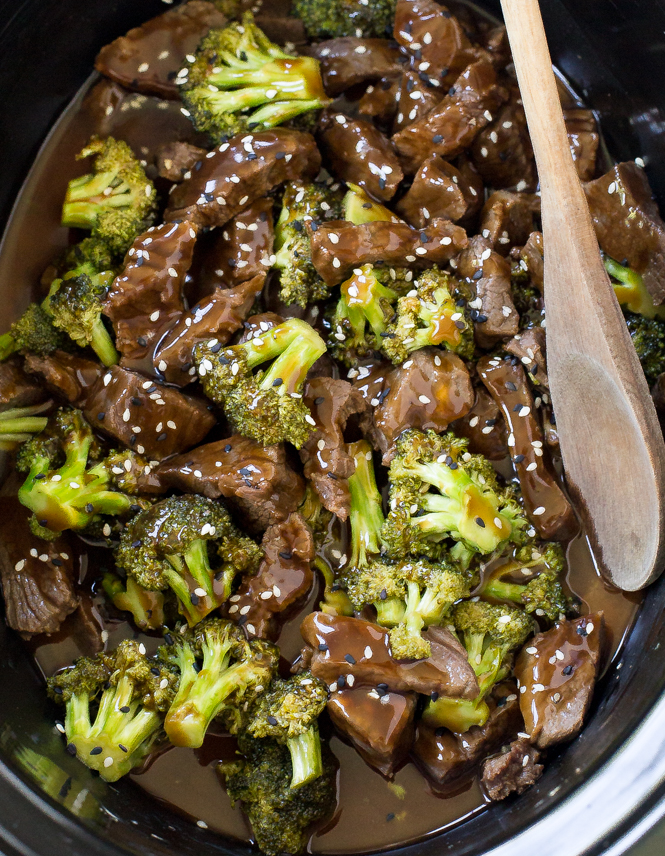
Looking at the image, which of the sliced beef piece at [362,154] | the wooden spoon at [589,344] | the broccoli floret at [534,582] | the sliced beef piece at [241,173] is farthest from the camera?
the sliced beef piece at [362,154]

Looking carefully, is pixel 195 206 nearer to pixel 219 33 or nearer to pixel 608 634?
pixel 219 33

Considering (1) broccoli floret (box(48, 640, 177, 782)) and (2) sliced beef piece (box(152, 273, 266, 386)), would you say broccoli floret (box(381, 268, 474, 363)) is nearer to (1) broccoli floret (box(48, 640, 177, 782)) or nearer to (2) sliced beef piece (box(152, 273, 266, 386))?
(2) sliced beef piece (box(152, 273, 266, 386))

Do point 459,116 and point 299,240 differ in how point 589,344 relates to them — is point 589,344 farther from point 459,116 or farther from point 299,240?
point 299,240

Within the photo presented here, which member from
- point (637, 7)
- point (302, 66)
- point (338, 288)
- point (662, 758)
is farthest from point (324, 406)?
point (637, 7)

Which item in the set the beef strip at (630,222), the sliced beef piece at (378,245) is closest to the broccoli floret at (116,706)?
the sliced beef piece at (378,245)

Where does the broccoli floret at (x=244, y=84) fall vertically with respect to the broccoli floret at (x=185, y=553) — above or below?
above

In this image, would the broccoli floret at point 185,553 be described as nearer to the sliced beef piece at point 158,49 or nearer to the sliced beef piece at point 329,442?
the sliced beef piece at point 329,442
